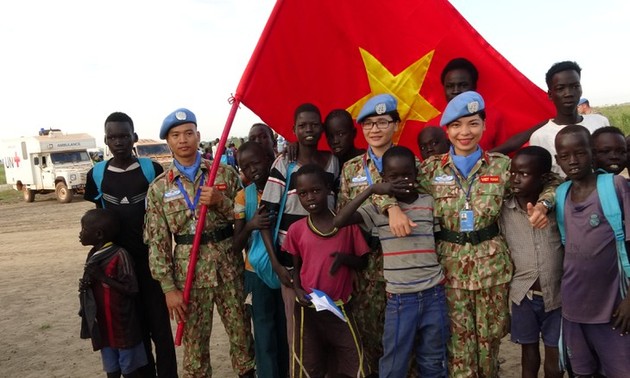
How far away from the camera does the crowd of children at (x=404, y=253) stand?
2.79 meters

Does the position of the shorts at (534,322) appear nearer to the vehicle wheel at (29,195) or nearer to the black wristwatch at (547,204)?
the black wristwatch at (547,204)

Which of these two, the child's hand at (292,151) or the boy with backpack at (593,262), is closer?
the boy with backpack at (593,262)

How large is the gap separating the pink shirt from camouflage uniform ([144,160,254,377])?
1.96 ft

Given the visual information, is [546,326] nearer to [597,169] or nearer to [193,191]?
[597,169]

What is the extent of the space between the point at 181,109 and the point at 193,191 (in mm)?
582

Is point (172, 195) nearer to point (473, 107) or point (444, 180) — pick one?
point (444, 180)

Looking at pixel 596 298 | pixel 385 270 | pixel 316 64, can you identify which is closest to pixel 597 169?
pixel 596 298

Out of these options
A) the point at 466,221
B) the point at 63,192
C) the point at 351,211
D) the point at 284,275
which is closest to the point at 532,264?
the point at 466,221

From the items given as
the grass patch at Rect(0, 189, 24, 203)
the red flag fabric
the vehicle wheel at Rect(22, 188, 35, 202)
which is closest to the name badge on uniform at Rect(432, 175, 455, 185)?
the red flag fabric

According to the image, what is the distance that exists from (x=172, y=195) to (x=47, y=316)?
4107 mm

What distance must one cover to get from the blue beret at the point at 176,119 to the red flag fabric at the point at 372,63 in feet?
1.32

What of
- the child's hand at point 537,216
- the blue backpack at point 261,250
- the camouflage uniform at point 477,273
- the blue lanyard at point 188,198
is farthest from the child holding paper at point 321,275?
the child's hand at point 537,216

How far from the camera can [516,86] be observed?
386 centimetres

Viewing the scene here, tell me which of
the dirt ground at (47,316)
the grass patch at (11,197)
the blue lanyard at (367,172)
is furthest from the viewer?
the grass patch at (11,197)
